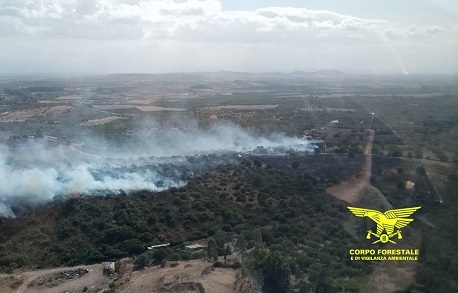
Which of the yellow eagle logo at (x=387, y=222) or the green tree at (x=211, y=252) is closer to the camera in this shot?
the yellow eagle logo at (x=387, y=222)

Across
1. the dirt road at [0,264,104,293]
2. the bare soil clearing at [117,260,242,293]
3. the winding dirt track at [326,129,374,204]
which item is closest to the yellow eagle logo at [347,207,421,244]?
the winding dirt track at [326,129,374,204]

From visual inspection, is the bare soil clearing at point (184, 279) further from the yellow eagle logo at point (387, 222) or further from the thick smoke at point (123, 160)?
the thick smoke at point (123, 160)

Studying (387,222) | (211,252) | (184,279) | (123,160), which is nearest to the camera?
(387,222)

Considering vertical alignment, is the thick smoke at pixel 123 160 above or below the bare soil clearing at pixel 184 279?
above

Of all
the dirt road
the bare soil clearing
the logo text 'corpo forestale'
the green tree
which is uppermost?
the logo text 'corpo forestale'

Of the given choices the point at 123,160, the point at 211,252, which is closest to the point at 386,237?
the point at 211,252

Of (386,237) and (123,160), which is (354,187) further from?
(123,160)

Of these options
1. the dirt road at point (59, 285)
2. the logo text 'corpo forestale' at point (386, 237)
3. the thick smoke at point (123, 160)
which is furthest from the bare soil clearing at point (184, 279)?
the thick smoke at point (123, 160)

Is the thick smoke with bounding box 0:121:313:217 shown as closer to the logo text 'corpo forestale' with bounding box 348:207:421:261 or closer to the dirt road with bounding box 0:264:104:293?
the dirt road with bounding box 0:264:104:293
